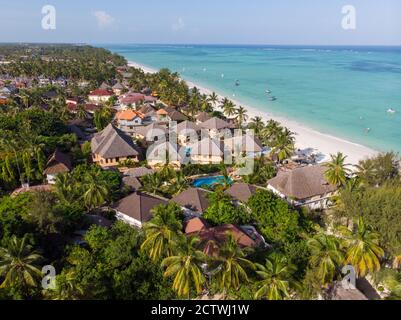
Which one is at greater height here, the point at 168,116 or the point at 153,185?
the point at 168,116

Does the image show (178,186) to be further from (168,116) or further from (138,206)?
(168,116)

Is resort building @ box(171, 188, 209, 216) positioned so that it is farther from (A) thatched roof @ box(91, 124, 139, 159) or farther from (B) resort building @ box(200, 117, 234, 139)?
(B) resort building @ box(200, 117, 234, 139)

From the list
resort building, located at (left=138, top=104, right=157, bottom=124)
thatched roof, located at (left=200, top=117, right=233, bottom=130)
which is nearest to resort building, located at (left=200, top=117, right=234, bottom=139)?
thatched roof, located at (left=200, top=117, right=233, bottom=130)

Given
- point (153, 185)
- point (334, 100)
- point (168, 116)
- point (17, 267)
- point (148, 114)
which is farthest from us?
point (334, 100)

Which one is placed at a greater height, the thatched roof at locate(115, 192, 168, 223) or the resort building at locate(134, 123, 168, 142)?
the resort building at locate(134, 123, 168, 142)

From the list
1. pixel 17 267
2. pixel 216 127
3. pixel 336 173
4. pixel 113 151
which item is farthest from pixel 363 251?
pixel 216 127
